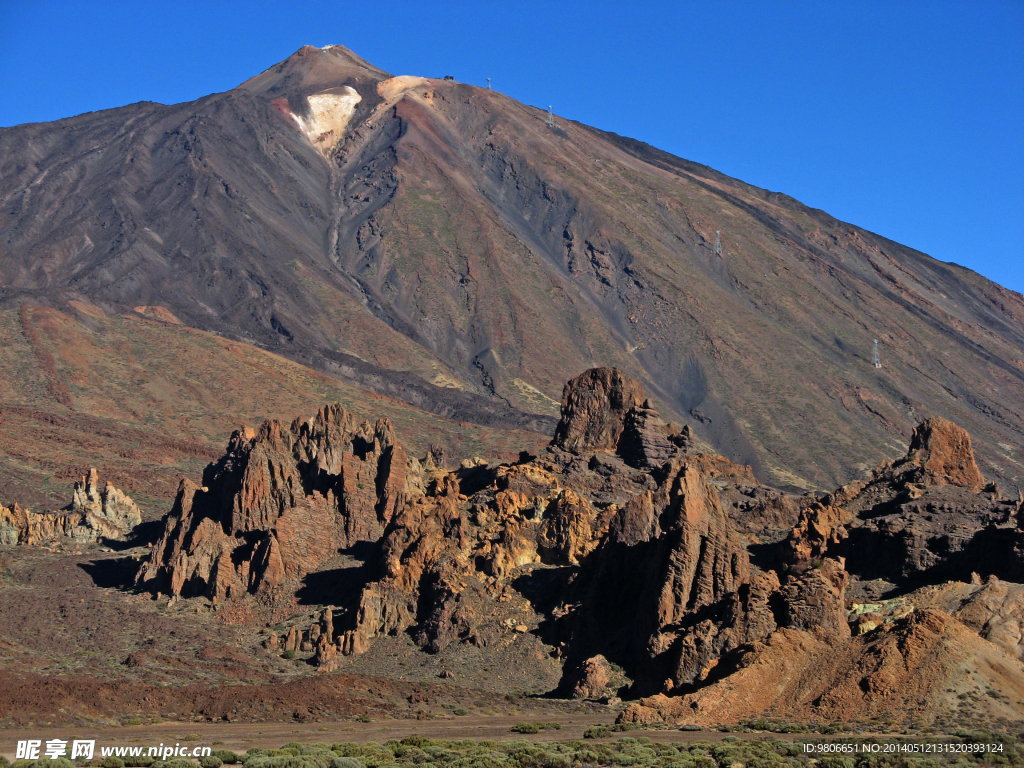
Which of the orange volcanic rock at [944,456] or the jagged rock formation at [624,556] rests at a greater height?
the orange volcanic rock at [944,456]

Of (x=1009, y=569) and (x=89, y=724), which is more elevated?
(x=1009, y=569)

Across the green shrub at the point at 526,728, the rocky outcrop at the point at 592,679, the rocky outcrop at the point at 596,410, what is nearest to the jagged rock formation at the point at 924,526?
the rocky outcrop at the point at 592,679

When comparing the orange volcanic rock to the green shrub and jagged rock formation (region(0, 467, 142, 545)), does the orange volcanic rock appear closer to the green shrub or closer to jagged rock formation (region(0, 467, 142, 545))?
the green shrub

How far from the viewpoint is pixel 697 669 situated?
56.1 metres

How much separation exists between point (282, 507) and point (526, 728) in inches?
1906

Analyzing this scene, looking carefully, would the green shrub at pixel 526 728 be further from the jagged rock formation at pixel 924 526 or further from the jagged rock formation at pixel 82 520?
the jagged rock formation at pixel 82 520

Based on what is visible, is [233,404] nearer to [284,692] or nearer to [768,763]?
[284,692]

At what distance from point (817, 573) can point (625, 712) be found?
12.2 meters

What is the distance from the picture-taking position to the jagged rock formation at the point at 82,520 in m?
107

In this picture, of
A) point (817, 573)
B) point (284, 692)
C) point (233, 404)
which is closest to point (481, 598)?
point (284, 692)

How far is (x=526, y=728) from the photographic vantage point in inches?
1998

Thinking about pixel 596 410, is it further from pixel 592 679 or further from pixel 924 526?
pixel 592 679

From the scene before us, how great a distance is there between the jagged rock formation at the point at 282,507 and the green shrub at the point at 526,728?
1462 inches

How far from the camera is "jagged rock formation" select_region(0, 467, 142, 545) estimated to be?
107 meters
